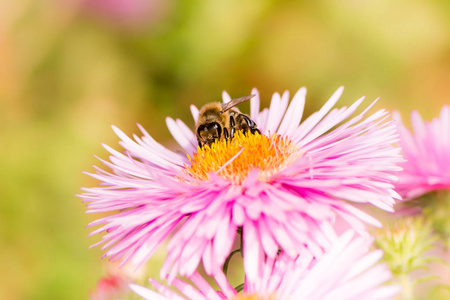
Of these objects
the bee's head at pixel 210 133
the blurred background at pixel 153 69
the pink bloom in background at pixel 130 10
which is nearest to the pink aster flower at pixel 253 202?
the bee's head at pixel 210 133

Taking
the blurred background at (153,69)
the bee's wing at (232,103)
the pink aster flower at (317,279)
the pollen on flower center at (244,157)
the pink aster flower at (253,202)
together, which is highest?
the blurred background at (153,69)

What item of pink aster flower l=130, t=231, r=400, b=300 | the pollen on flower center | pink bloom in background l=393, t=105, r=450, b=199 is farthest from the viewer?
pink bloom in background l=393, t=105, r=450, b=199

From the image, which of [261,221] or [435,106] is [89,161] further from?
[261,221]

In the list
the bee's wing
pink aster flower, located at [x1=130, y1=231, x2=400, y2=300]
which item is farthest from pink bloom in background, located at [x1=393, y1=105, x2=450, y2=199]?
pink aster flower, located at [x1=130, y1=231, x2=400, y2=300]

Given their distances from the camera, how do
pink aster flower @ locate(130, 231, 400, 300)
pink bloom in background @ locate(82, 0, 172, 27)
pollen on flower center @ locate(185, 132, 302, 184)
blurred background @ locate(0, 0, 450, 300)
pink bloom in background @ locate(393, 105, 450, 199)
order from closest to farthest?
pink aster flower @ locate(130, 231, 400, 300) → pollen on flower center @ locate(185, 132, 302, 184) → pink bloom in background @ locate(393, 105, 450, 199) → blurred background @ locate(0, 0, 450, 300) → pink bloom in background @ locate(82, 0, 172, 27)

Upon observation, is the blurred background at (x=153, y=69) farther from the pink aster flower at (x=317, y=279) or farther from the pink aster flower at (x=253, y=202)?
the pink aster flower at (x=317, y=279)

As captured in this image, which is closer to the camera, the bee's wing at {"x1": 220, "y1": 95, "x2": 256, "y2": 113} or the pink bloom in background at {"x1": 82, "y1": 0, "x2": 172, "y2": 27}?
the bee's wing at {"x1": 220, "y1": 95, "x2": 256, "y2": 113}

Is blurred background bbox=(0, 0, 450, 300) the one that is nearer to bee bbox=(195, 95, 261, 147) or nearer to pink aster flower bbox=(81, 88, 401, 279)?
bee bbox=(195, 95, 261, 147)
